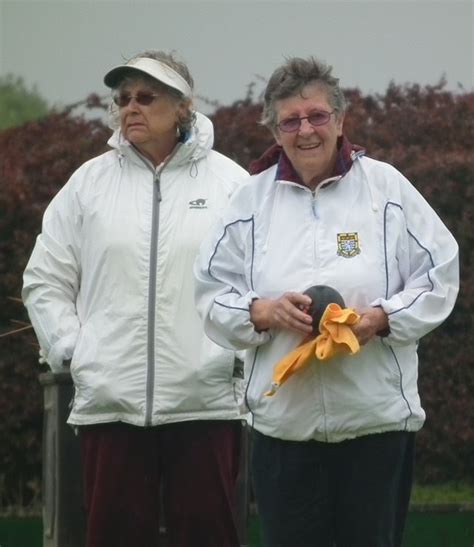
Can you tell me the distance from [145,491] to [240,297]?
3.57ft

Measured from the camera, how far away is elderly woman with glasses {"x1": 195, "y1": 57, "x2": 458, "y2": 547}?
4762 mm

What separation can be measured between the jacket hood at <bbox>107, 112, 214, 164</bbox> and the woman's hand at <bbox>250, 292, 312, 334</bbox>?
1.23 meters

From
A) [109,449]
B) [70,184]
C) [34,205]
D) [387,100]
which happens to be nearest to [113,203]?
[70,184]

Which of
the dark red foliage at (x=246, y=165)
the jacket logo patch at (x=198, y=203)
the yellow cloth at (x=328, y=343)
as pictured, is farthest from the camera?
the dark red foliage at (x=246, y=165)

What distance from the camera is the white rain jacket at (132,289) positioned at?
221 inches

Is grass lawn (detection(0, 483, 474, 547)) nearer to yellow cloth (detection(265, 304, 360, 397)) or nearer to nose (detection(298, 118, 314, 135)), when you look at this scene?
yellow cloth (detection(265, 304, 360, 397))

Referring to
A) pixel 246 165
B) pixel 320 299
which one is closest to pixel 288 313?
pixel 320 299

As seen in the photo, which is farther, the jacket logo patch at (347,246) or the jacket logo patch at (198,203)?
the jacket logo patch at (198,203)

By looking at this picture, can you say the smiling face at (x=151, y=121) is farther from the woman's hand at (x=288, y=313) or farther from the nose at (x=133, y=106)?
the woman's hand at (x=288, y=313)

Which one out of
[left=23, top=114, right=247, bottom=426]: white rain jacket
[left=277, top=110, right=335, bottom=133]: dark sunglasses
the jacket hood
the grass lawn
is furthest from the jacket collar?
the grass lawn

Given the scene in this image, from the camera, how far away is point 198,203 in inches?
228

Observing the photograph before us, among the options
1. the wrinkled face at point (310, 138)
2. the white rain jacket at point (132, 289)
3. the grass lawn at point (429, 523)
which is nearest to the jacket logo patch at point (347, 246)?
the wrinkled face at point (310, 138)

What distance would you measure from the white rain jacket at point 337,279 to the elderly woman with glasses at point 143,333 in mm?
641

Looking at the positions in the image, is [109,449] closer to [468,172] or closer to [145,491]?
[145,491]
